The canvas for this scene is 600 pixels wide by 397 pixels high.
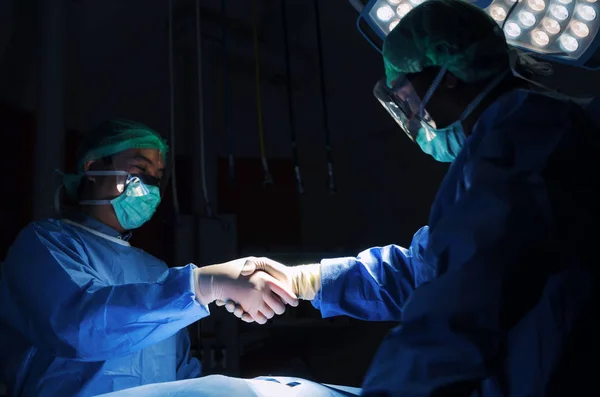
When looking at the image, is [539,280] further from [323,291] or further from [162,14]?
[162,14]

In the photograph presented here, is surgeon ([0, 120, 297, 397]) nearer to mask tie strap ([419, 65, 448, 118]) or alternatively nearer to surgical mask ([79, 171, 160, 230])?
surgical mask ([79, 171, 160, 230])

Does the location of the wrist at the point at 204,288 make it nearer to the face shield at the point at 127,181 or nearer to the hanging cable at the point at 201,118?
the face shield at the point at 127,181

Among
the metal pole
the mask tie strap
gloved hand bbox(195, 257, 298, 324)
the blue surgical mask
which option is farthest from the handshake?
the metal pole

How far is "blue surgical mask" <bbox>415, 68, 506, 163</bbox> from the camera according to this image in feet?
4.30

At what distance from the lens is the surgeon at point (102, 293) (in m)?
1.52

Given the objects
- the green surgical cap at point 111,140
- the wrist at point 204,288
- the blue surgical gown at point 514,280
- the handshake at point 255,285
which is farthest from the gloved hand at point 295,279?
the blue surgical gown at point 514,280

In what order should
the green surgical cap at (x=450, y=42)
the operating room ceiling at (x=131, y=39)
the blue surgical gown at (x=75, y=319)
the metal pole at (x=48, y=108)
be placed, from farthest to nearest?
the operating room ceiling at (x=131, y=39) < the metal pole at (x=48, y=108) < the blue surgical gown at (x=75, y=319) < the green surgical cap at (x=450, y=42)

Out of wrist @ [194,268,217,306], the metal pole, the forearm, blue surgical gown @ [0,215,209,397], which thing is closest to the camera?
blue surgical gown @ [0,215,209,397]

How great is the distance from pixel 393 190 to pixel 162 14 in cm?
169

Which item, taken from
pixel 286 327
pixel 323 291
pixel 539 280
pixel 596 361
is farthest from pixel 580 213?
pixel 286 327

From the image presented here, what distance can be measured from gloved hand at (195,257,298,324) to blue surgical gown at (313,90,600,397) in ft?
2.49

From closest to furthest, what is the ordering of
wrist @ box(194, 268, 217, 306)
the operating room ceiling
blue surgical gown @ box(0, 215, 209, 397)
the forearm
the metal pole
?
blue surgical gown @ box(0, 215, 209, 397)
wrist @ box(194, 268, 217, 306)
the forearm
the metal pole
the operating room ceiling

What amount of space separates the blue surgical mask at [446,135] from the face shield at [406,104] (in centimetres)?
1

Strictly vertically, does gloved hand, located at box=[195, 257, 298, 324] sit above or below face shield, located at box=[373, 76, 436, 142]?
below
